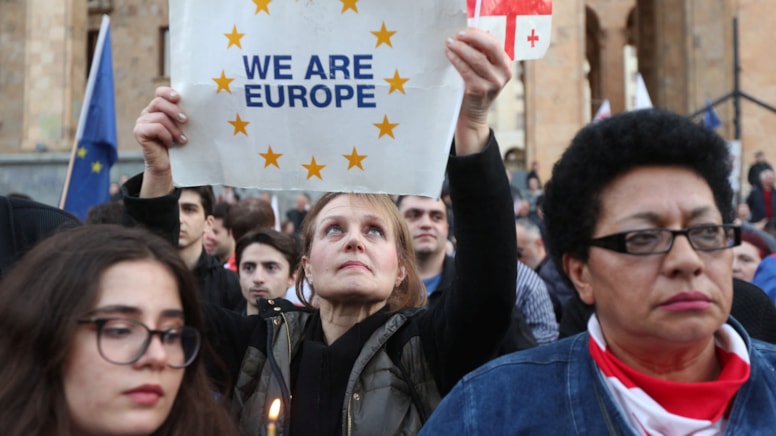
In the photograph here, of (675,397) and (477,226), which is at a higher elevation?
(477,226)

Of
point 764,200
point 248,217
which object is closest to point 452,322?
point 248,217

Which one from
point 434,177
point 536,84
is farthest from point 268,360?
point 536,84

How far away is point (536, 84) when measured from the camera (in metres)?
17.9

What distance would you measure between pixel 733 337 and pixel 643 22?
28.1 m

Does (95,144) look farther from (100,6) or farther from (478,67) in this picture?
(100,6)

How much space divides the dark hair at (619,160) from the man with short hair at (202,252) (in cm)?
281

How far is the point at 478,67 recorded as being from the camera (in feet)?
8.49

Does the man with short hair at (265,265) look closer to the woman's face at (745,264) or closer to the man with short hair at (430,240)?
the man with short hair at (430,240)

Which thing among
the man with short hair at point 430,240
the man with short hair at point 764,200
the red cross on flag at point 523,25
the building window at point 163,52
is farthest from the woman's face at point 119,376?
the building window at point 163,52

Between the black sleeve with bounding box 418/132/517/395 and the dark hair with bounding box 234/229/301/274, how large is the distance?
3.04m

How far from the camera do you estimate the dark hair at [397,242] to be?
11.1 feet

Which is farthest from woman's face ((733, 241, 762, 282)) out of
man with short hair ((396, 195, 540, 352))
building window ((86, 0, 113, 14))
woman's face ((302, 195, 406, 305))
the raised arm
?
building window ((86, 0, 113, 14))

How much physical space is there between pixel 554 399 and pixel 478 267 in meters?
0.60

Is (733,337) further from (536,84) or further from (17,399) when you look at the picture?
(536,84)
